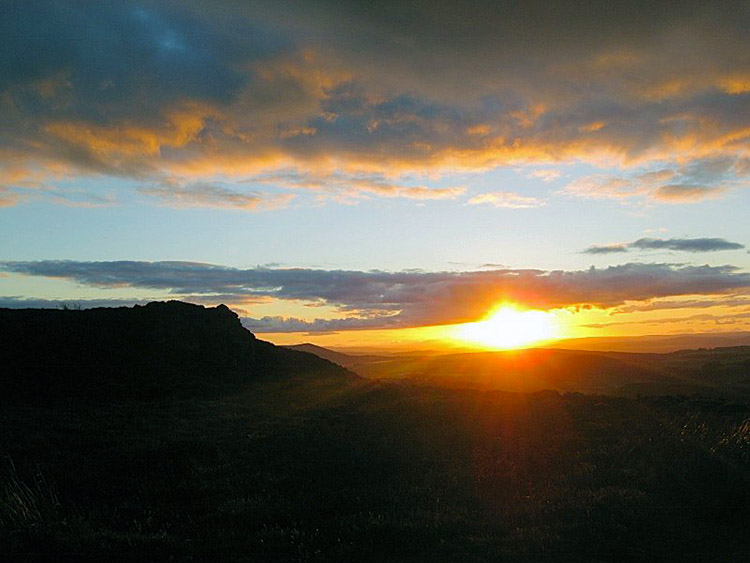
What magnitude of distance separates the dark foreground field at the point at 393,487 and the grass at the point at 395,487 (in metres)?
0.04

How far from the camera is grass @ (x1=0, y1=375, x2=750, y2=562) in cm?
851

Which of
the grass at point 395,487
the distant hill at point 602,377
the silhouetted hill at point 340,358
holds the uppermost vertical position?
the grass at point 395,487

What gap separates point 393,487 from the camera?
452 inches

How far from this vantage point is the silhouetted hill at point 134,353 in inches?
1361

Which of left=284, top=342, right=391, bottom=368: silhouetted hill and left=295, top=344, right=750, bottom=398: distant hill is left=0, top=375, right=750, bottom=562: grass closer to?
left=295, top=344, right=750, bottom=398: distant hill

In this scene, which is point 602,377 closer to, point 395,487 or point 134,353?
point 134,353

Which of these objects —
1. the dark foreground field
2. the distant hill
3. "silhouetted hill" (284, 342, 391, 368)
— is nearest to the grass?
the dark foreground field

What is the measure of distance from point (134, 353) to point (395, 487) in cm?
3374

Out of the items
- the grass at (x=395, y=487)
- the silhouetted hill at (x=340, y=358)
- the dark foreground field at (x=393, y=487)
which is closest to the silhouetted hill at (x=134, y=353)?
the dark foreground field at (x=393, y=487)

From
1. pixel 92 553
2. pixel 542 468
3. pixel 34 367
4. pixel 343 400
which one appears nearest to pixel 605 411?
pixel 542 468

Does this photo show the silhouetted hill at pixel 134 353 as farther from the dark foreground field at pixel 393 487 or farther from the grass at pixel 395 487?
the grass at pixel 395 487

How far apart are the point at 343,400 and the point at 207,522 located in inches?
723

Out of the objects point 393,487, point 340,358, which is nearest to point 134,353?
point 393,487

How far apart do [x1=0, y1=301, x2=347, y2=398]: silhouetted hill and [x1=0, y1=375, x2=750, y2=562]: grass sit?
14.3 metres
